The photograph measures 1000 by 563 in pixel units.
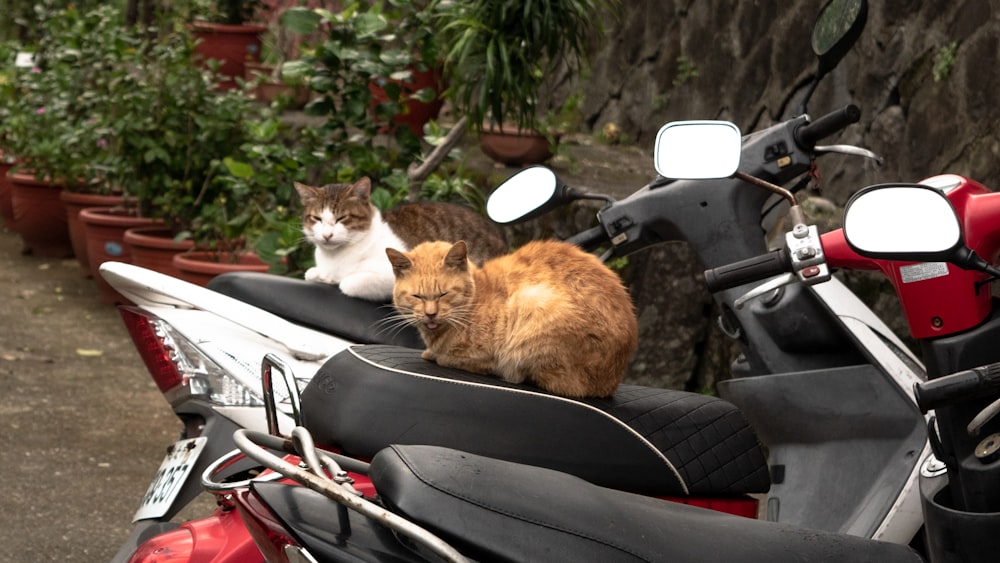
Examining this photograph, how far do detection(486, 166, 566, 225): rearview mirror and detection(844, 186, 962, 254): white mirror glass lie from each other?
0.96 meters

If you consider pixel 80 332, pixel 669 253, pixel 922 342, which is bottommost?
pixel 80 332

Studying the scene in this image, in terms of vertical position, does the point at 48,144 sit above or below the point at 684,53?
below

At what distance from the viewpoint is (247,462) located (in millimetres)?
2096

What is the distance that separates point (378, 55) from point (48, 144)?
11.9 ft

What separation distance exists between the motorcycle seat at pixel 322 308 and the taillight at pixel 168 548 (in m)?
0.76

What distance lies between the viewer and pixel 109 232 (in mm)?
6320

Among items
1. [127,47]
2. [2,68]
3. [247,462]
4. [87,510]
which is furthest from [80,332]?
[2,68]

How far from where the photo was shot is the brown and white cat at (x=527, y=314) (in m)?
2.08

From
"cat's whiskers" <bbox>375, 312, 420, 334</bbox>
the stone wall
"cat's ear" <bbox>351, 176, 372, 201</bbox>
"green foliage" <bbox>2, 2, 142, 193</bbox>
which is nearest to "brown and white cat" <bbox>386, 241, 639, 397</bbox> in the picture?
"cat's whiskers" <bbox>375, 312, 420, 334</bbox>

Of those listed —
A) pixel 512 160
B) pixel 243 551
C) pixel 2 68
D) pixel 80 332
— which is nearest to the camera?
pixel 243 551

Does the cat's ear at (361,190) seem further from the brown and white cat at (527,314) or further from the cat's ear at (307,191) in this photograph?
the brown and white cat at (527,314)

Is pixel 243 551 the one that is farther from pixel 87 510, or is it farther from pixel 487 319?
pixel 87 510

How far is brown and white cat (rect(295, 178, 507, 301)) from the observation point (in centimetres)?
334

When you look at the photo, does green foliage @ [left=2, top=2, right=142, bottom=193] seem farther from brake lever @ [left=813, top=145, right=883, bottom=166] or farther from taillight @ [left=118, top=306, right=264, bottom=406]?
brake lever @ [left=813, top=145, right=883, bottom=166]
